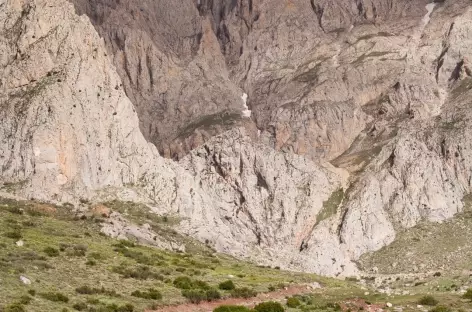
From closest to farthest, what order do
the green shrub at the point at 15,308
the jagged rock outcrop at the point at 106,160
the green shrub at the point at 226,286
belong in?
1. the green shrub at the point at 15,308
2. the green shrub at the point at 226,286
3. the jagged rock outcrop at the point at 106,160

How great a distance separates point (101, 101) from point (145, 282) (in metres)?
86.1

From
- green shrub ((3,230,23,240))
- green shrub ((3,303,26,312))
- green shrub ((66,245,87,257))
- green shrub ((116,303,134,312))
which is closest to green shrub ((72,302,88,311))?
green shrub ((116,303,134,312))

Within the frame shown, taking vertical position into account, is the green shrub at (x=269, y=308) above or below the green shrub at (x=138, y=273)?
below

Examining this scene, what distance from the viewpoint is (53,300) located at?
134 feet

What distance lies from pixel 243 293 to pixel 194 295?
267 inches

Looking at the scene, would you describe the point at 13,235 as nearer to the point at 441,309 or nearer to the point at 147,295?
the point at 147,295

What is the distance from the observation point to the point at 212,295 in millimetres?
50938

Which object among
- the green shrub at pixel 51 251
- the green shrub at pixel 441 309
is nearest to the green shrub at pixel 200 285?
the green shrub at pixel 51 251

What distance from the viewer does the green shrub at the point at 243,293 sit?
179 ft

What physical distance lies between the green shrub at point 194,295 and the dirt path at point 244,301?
0.46 meters

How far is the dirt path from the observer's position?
1836 inches

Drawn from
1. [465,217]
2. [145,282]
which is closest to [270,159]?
[465,217]

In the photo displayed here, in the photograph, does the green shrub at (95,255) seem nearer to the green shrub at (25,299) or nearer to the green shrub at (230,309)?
the green shrub at (25,299)

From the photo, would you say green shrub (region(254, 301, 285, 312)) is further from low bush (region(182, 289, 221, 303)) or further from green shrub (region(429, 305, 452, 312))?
green shrub (region(429, 305, 452, 312))
